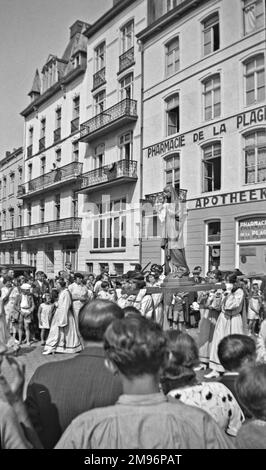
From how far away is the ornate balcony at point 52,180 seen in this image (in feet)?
83.7

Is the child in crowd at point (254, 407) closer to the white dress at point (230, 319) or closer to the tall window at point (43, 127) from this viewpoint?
the white dress at point (230, 319)

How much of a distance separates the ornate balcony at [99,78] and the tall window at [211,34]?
26.2 ft

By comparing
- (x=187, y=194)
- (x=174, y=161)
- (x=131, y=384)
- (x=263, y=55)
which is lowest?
(x=131, y=384)

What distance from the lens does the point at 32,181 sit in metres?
31.6

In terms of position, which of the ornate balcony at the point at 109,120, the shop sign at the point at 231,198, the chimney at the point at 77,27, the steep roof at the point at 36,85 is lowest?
the shop sign at the point at 231,198

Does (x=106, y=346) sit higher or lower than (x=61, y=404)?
higher

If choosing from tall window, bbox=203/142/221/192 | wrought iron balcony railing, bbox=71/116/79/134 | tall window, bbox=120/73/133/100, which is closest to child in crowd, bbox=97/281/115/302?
tall window, bbox=203/142/221/192

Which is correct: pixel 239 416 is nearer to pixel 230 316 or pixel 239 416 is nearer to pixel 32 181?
pixel 230 316

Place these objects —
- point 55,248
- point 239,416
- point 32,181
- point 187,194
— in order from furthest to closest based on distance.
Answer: point 32,181
point 55,248
point 187,194
point 239,416

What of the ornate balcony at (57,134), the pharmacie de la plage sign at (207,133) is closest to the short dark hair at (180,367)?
the pharmacie de la plage sign at (207,133)

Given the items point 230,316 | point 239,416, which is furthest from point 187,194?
point 239,416

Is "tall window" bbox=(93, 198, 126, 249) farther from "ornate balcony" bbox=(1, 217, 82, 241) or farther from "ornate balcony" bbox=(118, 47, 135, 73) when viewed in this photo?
"ornate balcony" bbox=(118, 47, 135, 73)

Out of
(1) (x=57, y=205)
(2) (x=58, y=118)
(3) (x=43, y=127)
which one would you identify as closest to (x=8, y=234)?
(1) (x=57, y=205)

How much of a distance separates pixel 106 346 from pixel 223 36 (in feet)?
56.4
